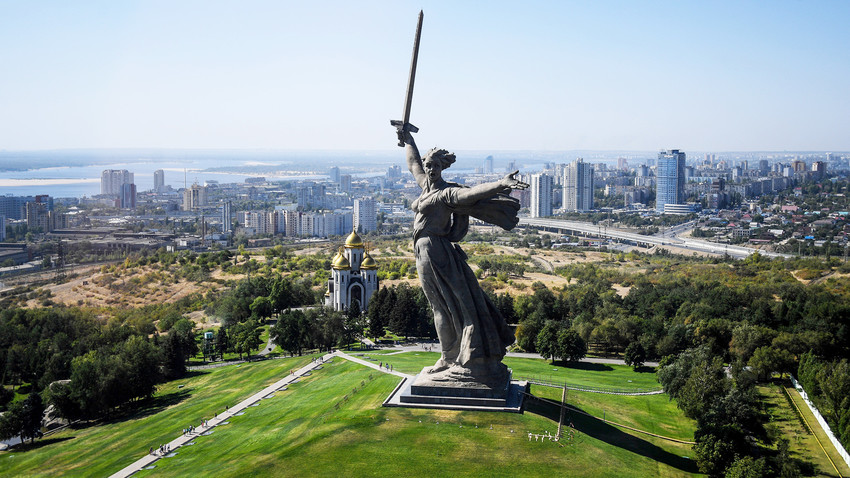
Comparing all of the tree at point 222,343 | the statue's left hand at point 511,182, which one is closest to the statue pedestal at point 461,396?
the statue's left hand at point 511,182

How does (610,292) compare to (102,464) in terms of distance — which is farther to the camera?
(610,292)

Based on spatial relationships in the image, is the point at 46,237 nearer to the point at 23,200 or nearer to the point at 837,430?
the point at 23,200

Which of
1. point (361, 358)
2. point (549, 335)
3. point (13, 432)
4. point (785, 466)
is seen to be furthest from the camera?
point (549, 335)

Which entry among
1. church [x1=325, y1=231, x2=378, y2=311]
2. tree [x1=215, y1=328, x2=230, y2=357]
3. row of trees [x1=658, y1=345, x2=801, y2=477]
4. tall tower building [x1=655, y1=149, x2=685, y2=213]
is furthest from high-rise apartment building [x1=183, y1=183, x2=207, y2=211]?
row of trees [x1=658, y1=345, x2=801, y2=477]

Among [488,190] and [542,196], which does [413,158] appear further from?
[542,196]

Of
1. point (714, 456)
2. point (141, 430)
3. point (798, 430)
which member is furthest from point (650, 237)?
point (141, 430)

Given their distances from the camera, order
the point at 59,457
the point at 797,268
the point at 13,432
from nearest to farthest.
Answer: the point at 59,457
the point at 13,432
the point at 797,268

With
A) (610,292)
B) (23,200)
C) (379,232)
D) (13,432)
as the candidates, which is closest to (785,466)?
(13,432)

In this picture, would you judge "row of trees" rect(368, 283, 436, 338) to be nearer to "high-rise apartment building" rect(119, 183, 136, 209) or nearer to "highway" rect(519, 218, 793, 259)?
"highway" rect(519, 218, 793, 259)
